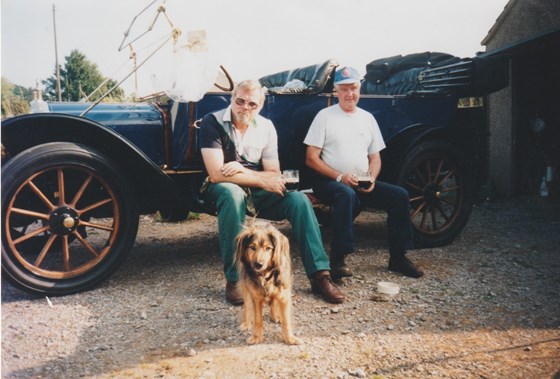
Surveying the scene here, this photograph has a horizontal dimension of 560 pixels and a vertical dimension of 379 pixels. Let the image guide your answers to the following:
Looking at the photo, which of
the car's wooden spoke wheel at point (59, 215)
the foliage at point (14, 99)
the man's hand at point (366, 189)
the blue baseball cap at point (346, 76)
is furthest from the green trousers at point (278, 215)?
the foliage at point (14, 99)

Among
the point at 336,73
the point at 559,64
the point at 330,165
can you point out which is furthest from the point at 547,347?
the point at 559,64

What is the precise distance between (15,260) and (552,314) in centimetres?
342

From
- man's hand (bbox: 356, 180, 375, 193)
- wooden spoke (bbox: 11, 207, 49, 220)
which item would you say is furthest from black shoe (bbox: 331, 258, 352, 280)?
wooden spoke (bbox: 11, 207, 49, 220)

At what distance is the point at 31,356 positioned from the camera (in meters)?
2.41

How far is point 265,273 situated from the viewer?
2.50 meters

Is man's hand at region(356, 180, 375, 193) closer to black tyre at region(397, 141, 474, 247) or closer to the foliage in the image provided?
black tyre at region(397, 141, 474, 247)

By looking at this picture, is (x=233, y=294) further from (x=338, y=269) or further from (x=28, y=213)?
(x=28, y=213)

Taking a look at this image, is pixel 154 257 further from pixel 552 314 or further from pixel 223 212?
pixel 552 314

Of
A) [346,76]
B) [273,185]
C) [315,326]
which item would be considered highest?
[346,76]

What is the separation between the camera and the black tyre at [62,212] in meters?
2.91

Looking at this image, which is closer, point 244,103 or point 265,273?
point 265,273

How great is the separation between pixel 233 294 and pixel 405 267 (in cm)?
143

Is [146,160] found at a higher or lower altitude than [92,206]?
higher

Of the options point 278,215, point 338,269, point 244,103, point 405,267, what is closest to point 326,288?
point 338,269
